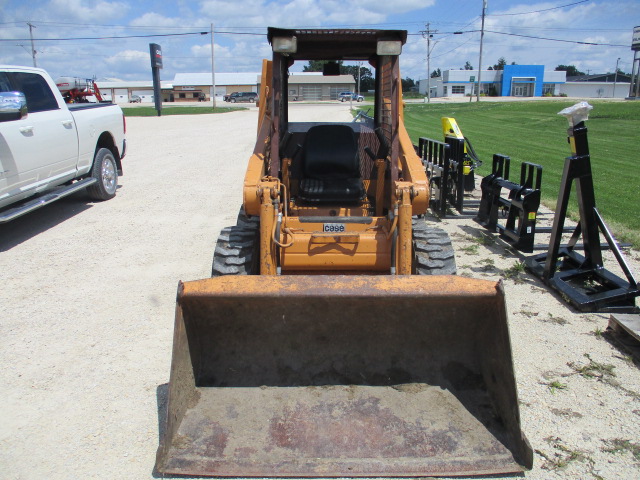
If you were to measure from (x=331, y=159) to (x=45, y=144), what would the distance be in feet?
14.7

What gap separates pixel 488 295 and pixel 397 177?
1.76 m

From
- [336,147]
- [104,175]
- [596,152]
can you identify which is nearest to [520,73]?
[596,152]

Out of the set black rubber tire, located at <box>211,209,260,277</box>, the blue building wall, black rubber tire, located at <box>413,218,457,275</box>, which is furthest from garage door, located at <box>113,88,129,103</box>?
black rubber tire, located at <box>413,218,457,275</box>

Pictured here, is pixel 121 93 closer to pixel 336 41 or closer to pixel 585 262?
pixel 336 41

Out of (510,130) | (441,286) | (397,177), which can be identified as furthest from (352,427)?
(510,130)

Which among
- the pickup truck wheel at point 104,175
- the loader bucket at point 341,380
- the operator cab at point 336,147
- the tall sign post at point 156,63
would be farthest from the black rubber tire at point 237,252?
the tall sign post at point 156,63

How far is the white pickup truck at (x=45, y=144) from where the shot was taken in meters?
6.75

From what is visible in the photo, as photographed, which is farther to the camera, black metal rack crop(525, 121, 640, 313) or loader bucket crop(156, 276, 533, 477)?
black metal rack crop(525, 121, 640, 313)

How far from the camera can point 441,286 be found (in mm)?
3260

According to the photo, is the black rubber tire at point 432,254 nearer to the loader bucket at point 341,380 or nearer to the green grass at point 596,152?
the loader bucket at point 341,380

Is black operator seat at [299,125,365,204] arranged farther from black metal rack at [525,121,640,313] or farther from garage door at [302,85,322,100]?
garage door at [302,85,322,100]

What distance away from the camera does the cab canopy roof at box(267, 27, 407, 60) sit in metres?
4.32

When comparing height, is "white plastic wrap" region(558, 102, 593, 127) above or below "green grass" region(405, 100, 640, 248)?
above

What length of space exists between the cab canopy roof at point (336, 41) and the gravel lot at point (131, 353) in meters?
2.59
